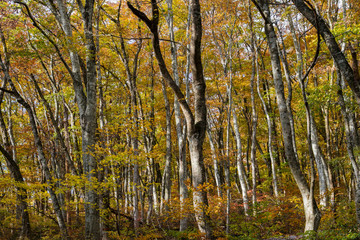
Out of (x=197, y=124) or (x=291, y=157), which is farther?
(x=291, y=157)

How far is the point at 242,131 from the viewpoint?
18.9 metres

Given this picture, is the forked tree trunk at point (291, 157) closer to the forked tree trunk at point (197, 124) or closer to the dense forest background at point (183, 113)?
the dense forest background at point (183, 113)

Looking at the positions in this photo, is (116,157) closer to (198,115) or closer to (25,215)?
(198,115)

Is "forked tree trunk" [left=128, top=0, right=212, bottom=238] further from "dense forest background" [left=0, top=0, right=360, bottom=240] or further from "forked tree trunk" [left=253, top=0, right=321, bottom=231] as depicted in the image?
"forked tree trunk" [left=253, top=0, right=321, bottom=231]

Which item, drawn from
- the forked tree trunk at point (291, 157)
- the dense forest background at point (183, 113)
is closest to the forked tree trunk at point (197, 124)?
the dense forest background at point (183, 113)

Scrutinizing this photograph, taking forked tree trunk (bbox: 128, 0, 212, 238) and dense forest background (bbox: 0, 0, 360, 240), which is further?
dense forest background (bbox: 0, 0, 360, 240)

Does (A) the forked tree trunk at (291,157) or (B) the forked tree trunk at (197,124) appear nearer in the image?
(B) the forked tree trunk at (197,124)

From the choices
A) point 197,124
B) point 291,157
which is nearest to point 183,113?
point 197,124

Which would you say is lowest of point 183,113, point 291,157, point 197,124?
point 291,157

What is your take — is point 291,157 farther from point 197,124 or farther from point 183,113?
point 183,113

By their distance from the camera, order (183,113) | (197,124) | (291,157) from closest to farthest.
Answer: (197,124)
(183,113)
(291,157)

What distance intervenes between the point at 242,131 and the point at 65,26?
15190mm

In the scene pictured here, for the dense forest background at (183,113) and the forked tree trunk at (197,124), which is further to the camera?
the dense forest background at (183,113)

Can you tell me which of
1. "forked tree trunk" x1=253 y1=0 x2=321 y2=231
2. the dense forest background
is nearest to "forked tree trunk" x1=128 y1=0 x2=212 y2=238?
the dense forest background
